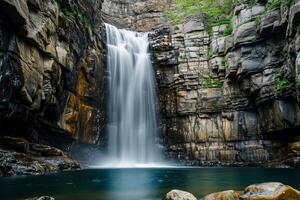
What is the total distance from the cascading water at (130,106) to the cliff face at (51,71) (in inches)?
81.6

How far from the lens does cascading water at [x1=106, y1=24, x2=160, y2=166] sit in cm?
3547

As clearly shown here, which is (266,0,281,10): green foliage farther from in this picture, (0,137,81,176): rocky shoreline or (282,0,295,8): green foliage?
(0,137,81,176): rocky shoreline

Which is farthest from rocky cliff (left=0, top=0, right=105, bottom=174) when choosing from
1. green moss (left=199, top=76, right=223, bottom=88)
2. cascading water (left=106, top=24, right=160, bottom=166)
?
green moss (left=199, top=76, right=223, bottom=88)

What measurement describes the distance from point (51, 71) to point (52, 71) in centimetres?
17

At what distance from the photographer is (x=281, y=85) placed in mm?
29453

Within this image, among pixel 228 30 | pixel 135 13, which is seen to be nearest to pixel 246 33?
pixel 228 30

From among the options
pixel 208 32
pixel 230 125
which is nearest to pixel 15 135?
pixel 230 125

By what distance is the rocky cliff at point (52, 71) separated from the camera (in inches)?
798

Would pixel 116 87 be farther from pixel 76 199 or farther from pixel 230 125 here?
pixel 76 199

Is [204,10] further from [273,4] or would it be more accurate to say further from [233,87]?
[233,87]

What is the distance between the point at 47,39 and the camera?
2416 cm

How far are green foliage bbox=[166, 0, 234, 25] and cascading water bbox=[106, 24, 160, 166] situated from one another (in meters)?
9.34

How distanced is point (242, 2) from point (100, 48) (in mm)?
17796

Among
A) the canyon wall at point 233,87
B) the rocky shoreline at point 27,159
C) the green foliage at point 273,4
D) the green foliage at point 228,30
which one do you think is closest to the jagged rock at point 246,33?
the canyon wall at point 233,87
